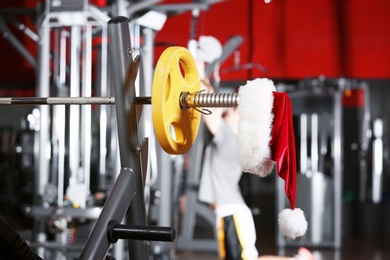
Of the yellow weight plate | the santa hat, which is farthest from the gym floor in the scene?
the santa hat

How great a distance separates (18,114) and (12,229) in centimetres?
665

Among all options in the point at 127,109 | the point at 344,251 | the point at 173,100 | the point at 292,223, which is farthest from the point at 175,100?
the point at 344,251

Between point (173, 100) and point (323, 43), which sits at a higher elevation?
point (323, 43)

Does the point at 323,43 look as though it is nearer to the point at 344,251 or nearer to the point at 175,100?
the point at 344,251

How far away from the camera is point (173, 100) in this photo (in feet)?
5.05

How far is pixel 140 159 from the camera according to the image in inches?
66.0

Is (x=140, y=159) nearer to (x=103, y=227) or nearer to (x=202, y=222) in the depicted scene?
(x=103, y=227)

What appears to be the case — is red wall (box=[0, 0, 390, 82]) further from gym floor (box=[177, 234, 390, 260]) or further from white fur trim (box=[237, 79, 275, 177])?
white fur trim (box=[237, 79, 275, 177])

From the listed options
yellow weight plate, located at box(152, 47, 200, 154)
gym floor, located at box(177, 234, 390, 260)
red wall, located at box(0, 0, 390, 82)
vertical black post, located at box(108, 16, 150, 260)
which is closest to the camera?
yellow weight plate, located at box(152, 47, 200, 154)

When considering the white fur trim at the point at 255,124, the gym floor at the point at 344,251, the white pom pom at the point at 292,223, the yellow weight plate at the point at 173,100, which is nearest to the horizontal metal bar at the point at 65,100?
the yellow weight plate at the point at 173,100

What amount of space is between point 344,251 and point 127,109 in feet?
15.2

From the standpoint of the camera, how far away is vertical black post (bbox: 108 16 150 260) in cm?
157

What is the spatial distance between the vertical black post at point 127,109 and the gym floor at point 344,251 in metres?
3.53

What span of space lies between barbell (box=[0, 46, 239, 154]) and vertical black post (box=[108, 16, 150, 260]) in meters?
0.04
